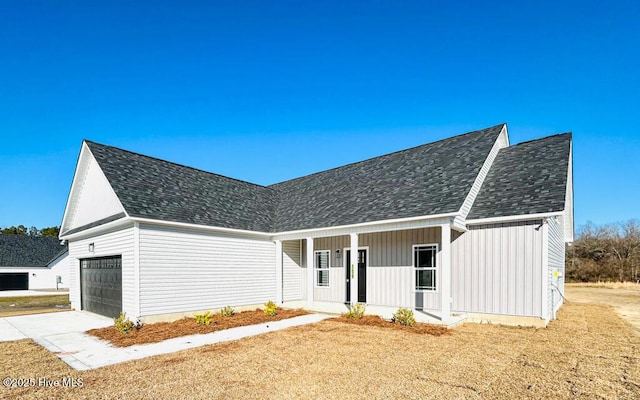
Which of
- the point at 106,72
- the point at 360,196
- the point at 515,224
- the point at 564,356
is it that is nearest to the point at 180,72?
the point at 106,72

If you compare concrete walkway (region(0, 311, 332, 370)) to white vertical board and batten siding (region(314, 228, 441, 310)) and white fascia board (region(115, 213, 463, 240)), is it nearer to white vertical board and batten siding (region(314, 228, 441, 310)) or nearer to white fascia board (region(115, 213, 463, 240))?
white vertical board and batten siding (region(314, 228, 441, 310))

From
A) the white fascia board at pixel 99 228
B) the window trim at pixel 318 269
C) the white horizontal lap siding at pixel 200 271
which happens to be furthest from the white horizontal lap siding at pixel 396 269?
the white fascia board at pixel 99 228

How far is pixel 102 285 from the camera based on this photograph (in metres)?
13.0

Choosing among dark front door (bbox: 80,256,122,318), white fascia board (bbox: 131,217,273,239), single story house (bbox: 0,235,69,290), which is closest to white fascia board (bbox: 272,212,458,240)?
white fascia board (bbox: 131,217,273,239)

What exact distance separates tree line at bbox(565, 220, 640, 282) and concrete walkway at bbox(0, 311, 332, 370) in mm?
32051

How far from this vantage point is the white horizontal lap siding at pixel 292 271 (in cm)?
1503

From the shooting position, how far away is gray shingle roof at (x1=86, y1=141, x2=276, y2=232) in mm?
11492

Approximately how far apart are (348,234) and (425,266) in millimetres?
2790

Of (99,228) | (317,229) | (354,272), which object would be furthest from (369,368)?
(99,228)

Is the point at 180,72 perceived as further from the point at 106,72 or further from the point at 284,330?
the point at 284,330

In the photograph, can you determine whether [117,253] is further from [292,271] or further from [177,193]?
[292,271]

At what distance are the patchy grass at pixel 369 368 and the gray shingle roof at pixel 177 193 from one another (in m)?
4.62

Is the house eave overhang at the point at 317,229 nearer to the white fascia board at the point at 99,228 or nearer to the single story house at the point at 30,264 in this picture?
the white fascia board at the point at 99,228

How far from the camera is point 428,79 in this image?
16.7 metres
